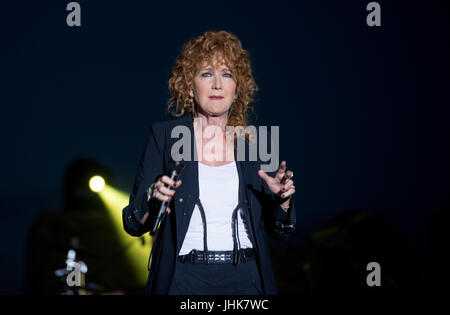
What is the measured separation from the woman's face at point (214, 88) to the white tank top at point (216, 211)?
314mm

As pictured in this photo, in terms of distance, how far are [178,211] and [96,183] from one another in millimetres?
3642

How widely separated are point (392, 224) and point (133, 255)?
3.99 meters

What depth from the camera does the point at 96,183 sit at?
5219mm

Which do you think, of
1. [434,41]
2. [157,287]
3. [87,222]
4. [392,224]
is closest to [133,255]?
[87,222]

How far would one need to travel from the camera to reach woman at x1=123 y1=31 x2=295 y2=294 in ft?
5.80

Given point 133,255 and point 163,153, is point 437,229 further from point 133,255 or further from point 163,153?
point 163,153

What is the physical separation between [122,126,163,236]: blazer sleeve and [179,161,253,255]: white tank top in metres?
0.20

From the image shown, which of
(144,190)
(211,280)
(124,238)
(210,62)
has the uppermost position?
(210,62)

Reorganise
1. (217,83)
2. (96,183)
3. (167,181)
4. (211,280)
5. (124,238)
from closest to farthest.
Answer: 1. (167,181)
2. (211,280)
3. (217,83)
4. (96,183)
5. (124,238)

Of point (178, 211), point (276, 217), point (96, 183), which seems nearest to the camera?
point (178, 211)

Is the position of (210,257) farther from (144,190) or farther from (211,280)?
(144,190)

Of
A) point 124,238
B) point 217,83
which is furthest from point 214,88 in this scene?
point 124,238

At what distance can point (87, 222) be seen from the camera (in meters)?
5.86

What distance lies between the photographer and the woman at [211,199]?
1769 mm
